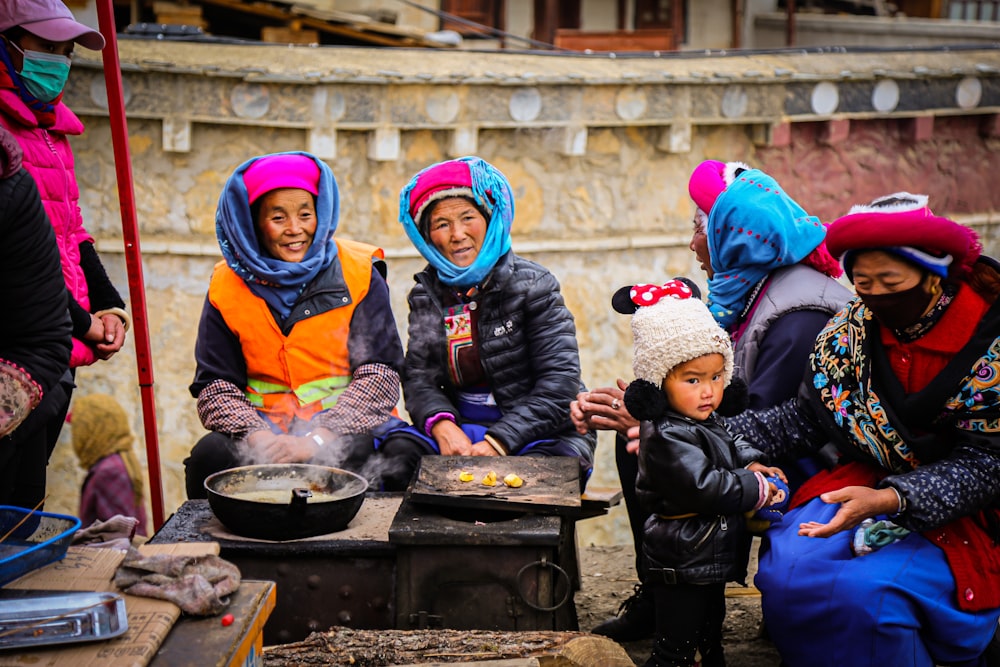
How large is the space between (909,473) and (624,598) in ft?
6.49

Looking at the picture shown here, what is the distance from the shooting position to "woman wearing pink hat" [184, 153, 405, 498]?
4.36 m

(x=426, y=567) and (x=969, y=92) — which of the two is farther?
(x=969, y=92)

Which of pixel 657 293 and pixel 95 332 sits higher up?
pixel 657 293

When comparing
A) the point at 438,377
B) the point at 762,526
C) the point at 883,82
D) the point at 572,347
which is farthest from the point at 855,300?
the point at 883,82

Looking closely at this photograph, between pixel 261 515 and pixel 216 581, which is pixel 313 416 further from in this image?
pixel 216 581

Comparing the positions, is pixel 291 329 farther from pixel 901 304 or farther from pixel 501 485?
pixel 901 304

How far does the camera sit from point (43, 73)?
3.87 meters

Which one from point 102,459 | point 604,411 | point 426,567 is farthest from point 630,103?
point 426,567

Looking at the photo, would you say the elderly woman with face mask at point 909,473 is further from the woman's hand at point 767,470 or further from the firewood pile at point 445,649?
the firewood pile at point 445,649

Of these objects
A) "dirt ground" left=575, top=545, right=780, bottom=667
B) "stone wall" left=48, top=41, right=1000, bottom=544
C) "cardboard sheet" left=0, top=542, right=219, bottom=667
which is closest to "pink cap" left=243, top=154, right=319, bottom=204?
"cardboard sheet" left=0, top=542, right=219, bottom=667

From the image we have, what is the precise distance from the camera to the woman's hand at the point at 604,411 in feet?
12.9

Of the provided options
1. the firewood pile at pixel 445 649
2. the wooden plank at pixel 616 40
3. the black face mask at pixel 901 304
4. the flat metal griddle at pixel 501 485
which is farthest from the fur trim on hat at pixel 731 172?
the wooden plank at pixel 616 40

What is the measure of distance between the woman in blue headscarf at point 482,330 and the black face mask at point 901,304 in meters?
1.42

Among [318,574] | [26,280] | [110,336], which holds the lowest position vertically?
[318,574]
